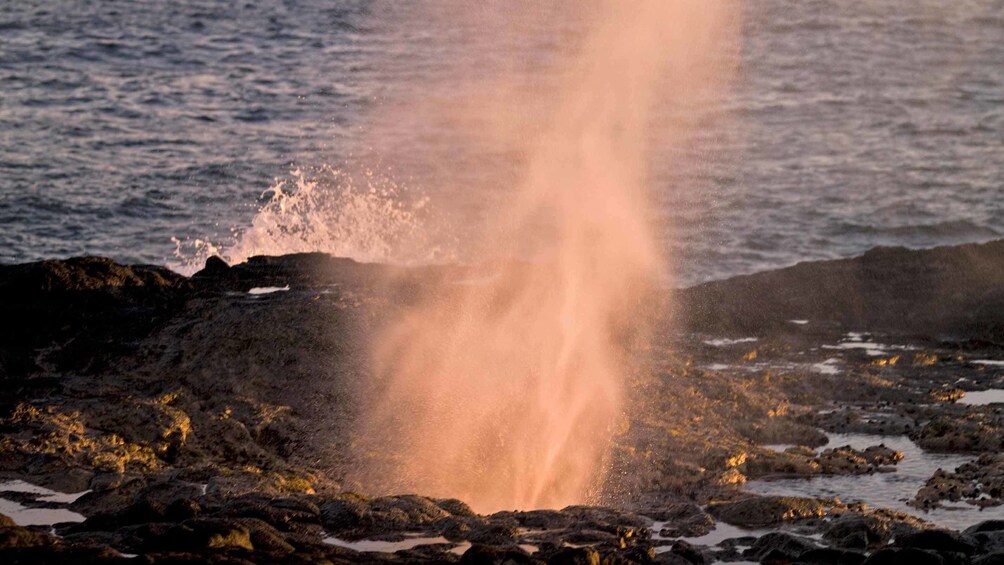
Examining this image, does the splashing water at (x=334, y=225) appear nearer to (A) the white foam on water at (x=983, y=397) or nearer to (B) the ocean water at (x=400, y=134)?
(B) the ocean water at (x=400, y=134)

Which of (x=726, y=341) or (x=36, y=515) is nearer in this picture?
(x=36, y=515)

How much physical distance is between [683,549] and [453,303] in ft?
17.2

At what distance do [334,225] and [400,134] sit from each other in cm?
911

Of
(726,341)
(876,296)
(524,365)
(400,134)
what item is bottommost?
(726,341)

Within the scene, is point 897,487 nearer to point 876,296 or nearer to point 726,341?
point 726,341

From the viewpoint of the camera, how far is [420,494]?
1011 centimetres

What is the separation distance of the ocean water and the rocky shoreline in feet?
15.8

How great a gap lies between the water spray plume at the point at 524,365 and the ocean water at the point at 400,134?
5.65ft

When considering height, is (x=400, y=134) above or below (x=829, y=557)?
above

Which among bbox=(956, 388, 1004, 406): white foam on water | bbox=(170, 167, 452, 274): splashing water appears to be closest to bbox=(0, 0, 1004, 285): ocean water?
bbox=(170, 167, 452, 274): splashing water

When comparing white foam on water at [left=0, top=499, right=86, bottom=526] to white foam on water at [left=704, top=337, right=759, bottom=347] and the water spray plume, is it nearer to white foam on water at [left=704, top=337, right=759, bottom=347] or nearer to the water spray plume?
the water spray plume

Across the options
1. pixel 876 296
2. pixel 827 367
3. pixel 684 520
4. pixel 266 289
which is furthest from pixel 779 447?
pixel 266 289

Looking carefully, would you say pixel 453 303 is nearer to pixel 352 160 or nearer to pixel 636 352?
pixel 636 352

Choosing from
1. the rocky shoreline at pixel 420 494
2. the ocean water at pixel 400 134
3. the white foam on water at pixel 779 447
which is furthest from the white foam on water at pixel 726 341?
the ocean water at pixel 400 134
